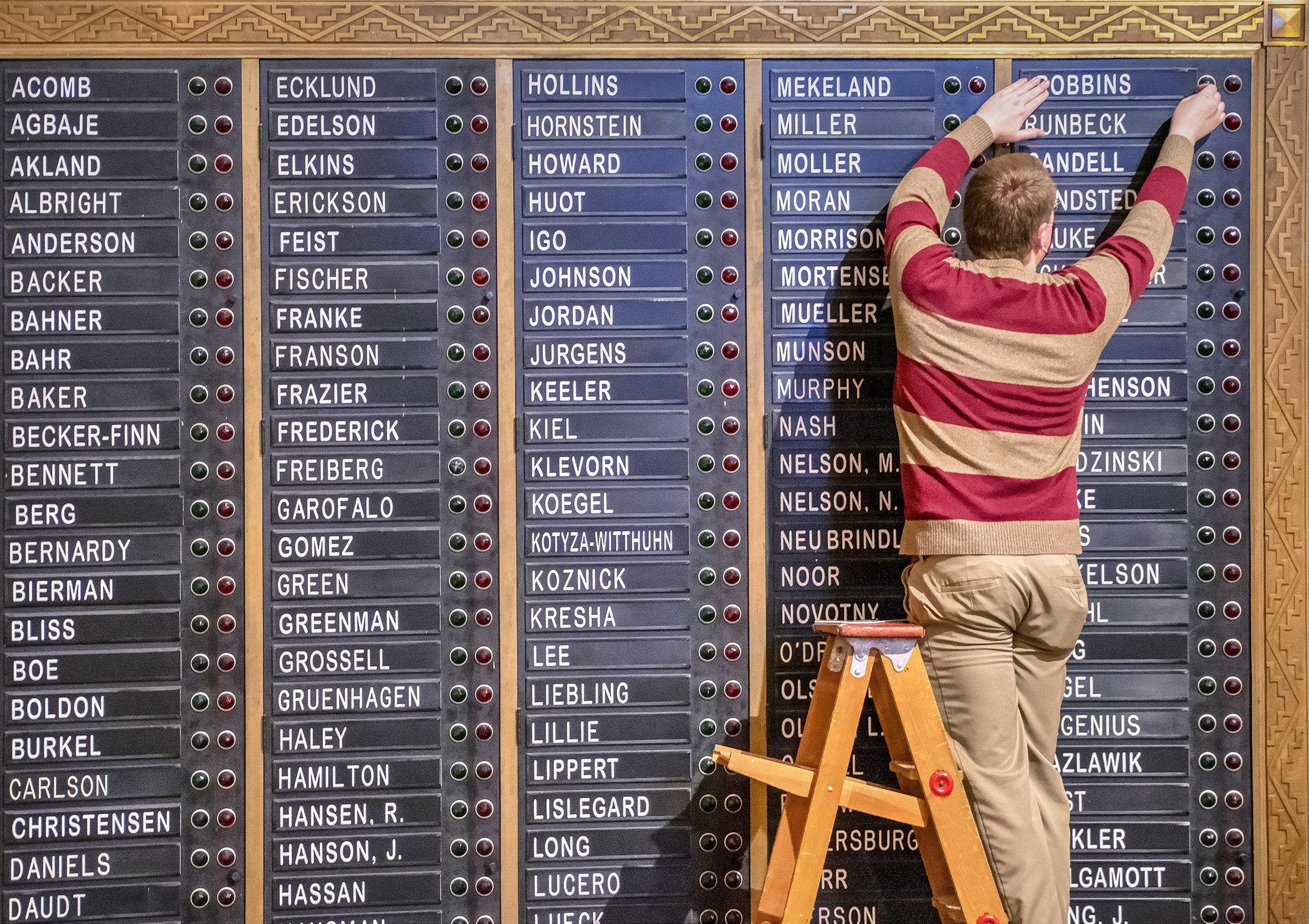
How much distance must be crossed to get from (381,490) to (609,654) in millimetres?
737

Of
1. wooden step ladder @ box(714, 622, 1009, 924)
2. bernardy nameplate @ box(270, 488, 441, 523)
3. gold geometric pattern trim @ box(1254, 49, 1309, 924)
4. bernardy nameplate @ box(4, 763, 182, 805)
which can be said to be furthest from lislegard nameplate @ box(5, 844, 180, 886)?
gold geometric pattern trim @ box(1254, 49, 1309, 924)

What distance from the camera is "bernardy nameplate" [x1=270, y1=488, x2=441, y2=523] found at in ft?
8.14

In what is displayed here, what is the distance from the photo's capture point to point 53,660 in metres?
2.46

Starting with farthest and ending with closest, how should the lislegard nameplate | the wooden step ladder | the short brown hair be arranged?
1. the lislegard nameplate
2. the short brown hair
3. the wooden step ladder

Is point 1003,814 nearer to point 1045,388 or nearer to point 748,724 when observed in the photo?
point 748,724

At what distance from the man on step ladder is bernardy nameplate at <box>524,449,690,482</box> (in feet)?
2.00

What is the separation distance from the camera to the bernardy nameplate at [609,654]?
2480mm

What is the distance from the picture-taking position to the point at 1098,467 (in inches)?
99.3

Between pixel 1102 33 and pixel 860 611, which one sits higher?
pixel 1102 33

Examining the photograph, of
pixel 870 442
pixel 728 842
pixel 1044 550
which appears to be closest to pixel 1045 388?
pixel 1044 550

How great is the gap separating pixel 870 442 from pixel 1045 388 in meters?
0.53

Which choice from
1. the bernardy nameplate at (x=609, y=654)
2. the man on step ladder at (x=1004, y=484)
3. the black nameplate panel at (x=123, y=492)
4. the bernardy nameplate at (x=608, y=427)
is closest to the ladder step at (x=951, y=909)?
the man on step ladder at (x=1004, y=484)

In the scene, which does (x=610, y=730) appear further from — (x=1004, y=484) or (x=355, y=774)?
(x=1004, y=484)

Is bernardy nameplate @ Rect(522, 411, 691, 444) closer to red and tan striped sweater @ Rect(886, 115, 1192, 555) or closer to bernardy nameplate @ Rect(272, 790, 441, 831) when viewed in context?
red and tan striped sweater @ Rect(886, 115, 1192, 555)
